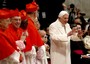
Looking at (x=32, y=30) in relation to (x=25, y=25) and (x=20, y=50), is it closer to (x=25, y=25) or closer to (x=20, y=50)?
(x=25, y=25)

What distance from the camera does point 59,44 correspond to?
24.1ft

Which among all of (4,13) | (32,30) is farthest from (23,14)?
(4,13)

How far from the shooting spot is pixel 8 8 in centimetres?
480

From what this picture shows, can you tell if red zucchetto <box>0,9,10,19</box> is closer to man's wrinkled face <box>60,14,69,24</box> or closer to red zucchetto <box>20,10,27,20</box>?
red zucchetto <box>20,10,27,20</box>

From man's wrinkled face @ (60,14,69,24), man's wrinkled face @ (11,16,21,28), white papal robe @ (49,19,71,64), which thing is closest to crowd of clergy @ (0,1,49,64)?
man's wrinkled face @ (11,16,21,28)

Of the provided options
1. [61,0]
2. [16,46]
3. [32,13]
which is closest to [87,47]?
[61,0]

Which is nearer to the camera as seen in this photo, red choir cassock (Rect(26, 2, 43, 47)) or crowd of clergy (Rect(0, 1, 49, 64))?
crowd of clergy (Rect(0, 1, 49, 64))

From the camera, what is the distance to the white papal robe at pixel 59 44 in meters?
7.26

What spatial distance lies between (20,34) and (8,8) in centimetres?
46

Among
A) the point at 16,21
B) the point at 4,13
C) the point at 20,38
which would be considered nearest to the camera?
the point at 4,13

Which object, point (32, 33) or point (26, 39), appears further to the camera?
point (32, 33)

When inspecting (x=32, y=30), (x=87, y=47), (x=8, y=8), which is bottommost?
(x=87, y=47)

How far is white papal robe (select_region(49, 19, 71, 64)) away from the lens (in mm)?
7256

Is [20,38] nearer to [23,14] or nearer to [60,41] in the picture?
[23,14]
